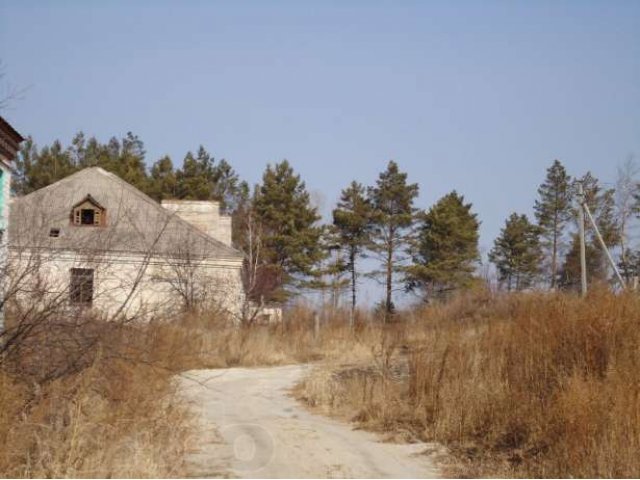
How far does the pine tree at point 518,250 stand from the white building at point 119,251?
75.8ft

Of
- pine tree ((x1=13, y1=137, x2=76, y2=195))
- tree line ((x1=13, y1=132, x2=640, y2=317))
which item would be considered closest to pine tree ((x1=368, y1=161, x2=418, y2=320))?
tree line ((x1=13, y1=132, x2=640, y2=317))

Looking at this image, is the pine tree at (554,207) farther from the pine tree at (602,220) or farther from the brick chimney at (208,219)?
the brick chimney at (208,219)

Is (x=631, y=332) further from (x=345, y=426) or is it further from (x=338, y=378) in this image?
(x=338, y=378)

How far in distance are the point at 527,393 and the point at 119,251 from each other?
5557 mm

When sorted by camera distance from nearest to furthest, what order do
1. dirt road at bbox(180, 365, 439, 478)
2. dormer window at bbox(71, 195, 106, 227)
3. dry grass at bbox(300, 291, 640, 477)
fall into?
1. dry grass at bbox(300, 291, 640, 477)
2. dirt road at bbox(180, 365, 439, 478)
3. dormer window at bbox(71, 195, 106, 227)

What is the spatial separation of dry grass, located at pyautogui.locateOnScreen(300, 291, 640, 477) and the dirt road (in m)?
0.54

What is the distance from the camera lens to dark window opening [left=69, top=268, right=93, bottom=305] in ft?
26.3

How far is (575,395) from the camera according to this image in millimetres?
7723

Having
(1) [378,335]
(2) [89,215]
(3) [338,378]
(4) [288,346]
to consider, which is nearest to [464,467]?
(3) [338,378]

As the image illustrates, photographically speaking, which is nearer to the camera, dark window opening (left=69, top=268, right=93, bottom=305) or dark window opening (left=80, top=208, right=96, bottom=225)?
dark window opening (left=69, top=268, right=93, bottom=305)

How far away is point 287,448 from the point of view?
868 cm

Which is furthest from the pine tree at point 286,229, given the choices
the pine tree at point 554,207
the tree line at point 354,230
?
the pine tree at point 554,207

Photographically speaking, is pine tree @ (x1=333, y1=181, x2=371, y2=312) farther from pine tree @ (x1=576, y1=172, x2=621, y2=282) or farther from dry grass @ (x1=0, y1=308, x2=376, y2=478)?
dry grass @ (x1=0, y1=308, x2=376, y2=478)

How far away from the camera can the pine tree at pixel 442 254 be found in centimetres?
4241
